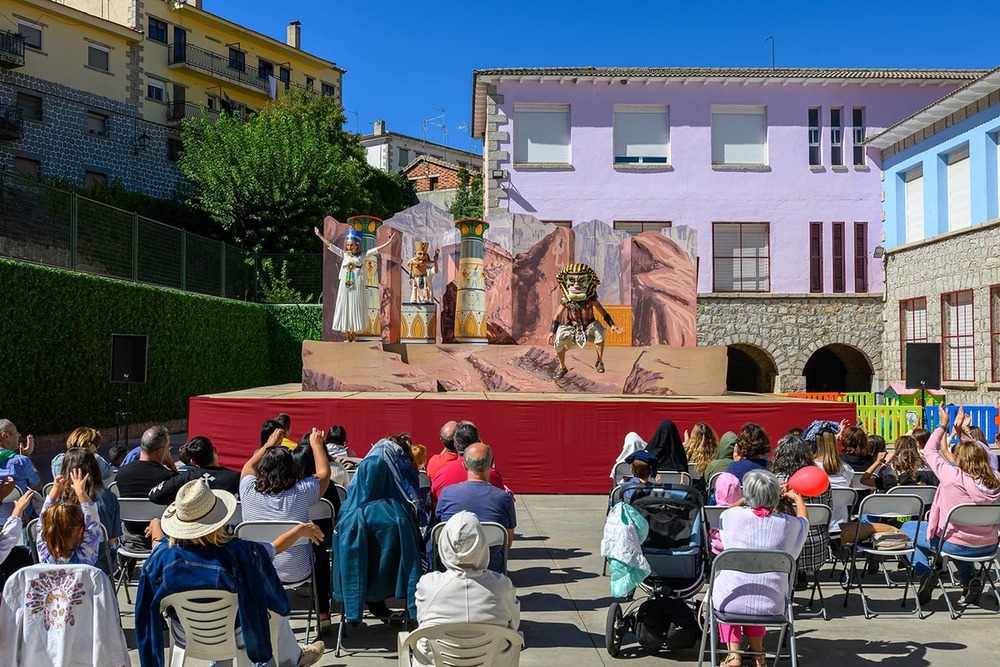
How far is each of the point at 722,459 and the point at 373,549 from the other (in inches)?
153

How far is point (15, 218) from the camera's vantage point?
15883 mm

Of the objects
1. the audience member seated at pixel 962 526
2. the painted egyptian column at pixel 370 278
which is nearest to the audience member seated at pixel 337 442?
the audience member seated at pixel 962 526

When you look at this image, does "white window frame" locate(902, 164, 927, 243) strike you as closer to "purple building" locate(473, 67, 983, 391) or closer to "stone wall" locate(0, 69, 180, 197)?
"purple building" locate(473, 67, 983, 391)

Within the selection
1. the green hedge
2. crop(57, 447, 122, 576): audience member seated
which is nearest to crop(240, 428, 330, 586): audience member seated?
crop(57, 447, 122, 576): audience member seated

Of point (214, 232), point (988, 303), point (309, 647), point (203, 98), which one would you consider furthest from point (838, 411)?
point (203, 98)

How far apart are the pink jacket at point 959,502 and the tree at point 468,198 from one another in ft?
113

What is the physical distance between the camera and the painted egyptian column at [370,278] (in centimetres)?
1731

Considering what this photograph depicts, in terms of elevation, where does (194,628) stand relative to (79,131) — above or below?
below

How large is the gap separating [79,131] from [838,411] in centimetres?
3168

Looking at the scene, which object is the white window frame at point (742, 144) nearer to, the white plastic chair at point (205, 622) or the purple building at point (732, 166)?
the purple building at point (732, 166)

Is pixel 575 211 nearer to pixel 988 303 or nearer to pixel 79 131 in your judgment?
pixel 988 303

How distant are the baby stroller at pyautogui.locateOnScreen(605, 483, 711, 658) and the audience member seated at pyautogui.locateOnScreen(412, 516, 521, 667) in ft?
5.71

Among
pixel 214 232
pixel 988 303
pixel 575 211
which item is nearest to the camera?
pixel 988 303

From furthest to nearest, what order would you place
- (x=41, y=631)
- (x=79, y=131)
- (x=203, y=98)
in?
(x=203, y=98), (x=79, y=131), (x=41, y=631)
